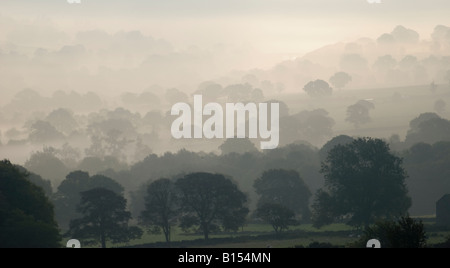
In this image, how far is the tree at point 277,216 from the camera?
11088 cm

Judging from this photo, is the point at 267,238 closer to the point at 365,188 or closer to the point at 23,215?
the point at 365,188

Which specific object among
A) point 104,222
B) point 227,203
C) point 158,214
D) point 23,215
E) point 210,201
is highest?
point 210,201

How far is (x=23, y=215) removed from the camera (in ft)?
275

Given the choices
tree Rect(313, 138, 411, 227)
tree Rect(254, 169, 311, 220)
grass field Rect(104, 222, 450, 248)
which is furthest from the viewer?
tree Rect(254, 169, 311, 220)

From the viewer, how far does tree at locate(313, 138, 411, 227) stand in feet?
375

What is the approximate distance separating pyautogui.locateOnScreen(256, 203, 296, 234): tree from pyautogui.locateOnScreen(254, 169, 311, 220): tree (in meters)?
18.7

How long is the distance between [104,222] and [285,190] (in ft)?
146

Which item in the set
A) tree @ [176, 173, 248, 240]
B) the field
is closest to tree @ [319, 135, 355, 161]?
the field

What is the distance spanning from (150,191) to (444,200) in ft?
166

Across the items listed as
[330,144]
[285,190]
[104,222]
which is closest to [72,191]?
[104,222]

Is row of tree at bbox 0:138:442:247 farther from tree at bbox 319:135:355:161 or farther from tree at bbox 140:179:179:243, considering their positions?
tree at bbox 319:135:355:161

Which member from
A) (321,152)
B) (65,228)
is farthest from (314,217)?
(321,152)

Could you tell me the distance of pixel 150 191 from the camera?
115438 millimetres

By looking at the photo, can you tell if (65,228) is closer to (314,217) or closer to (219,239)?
(219,239)
